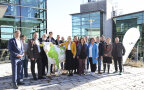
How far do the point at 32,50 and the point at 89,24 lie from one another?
28614mm

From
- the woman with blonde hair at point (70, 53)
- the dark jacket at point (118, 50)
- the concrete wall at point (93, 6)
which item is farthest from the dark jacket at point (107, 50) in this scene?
the concrete wall at point (93, 6)

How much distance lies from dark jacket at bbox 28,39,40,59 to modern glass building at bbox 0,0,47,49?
802cm

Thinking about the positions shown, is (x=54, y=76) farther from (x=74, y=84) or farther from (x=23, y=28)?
(x=23, y=28)

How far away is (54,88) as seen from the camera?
Result: 4.79 meters

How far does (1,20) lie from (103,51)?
971 centimetres

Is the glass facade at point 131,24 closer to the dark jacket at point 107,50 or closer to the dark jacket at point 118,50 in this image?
the dark jacket at point 118,50

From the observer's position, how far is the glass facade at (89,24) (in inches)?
1299

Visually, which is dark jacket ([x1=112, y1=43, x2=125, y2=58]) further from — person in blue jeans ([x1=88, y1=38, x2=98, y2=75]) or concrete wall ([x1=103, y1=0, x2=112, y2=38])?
concrete wall ([x1=103, y1=0, x2=112, y2=38])

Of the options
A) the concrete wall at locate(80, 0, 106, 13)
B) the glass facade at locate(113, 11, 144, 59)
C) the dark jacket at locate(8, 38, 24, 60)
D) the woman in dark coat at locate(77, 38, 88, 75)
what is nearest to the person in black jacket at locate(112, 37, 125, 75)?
the woman in dark coat at locate(77, 38, 88, 75)

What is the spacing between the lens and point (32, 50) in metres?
5.53

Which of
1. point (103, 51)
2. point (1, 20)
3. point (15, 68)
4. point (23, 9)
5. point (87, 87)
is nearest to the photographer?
point (15, 68)

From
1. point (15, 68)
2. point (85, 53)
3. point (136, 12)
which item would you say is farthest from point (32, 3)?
point (136, 12)

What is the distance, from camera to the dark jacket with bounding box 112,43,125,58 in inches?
277

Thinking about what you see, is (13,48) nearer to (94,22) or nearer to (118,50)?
(118,50)
